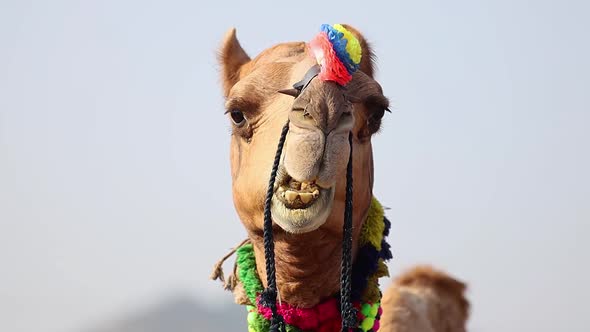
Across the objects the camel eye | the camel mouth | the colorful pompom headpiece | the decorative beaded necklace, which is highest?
the colorful pompom headpiece

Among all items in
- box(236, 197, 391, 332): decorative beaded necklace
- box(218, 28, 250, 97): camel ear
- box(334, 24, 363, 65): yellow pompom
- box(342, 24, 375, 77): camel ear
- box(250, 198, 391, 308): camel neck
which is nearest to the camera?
box(334, 24, 363, 65): yellow pompom

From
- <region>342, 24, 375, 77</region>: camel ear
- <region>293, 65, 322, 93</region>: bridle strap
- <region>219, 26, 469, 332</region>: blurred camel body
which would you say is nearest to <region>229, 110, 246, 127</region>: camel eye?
<region>219, 26, 469, 332</region>: blurred camel body

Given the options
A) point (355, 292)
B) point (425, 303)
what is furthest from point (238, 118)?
point (425, 303)

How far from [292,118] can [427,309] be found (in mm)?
3017

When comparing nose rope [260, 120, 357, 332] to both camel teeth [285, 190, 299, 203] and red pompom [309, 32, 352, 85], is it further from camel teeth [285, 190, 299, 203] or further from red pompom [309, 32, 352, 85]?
red pompom [309, 32, 352, 85]

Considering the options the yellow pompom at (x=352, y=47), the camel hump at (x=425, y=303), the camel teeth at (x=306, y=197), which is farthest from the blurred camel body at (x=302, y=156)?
the camel hump at (x=425, y=303)

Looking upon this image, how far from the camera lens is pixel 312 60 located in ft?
15.2

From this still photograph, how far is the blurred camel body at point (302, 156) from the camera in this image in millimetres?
4020

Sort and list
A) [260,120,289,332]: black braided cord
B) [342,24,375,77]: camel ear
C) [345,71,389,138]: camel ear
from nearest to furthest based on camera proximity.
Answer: [260,120,289,332]: black braided cord < [345,71,389,138]: camel ear < [342,24,375,77]: camel ear

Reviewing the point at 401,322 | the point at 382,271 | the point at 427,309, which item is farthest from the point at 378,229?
A: the point at 427,309

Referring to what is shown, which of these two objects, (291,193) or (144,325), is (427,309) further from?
(144,325)

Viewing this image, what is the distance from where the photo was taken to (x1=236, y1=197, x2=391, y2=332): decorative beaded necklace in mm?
4758

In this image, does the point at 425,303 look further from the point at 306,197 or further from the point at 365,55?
the point at 306,197

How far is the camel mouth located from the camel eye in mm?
718
